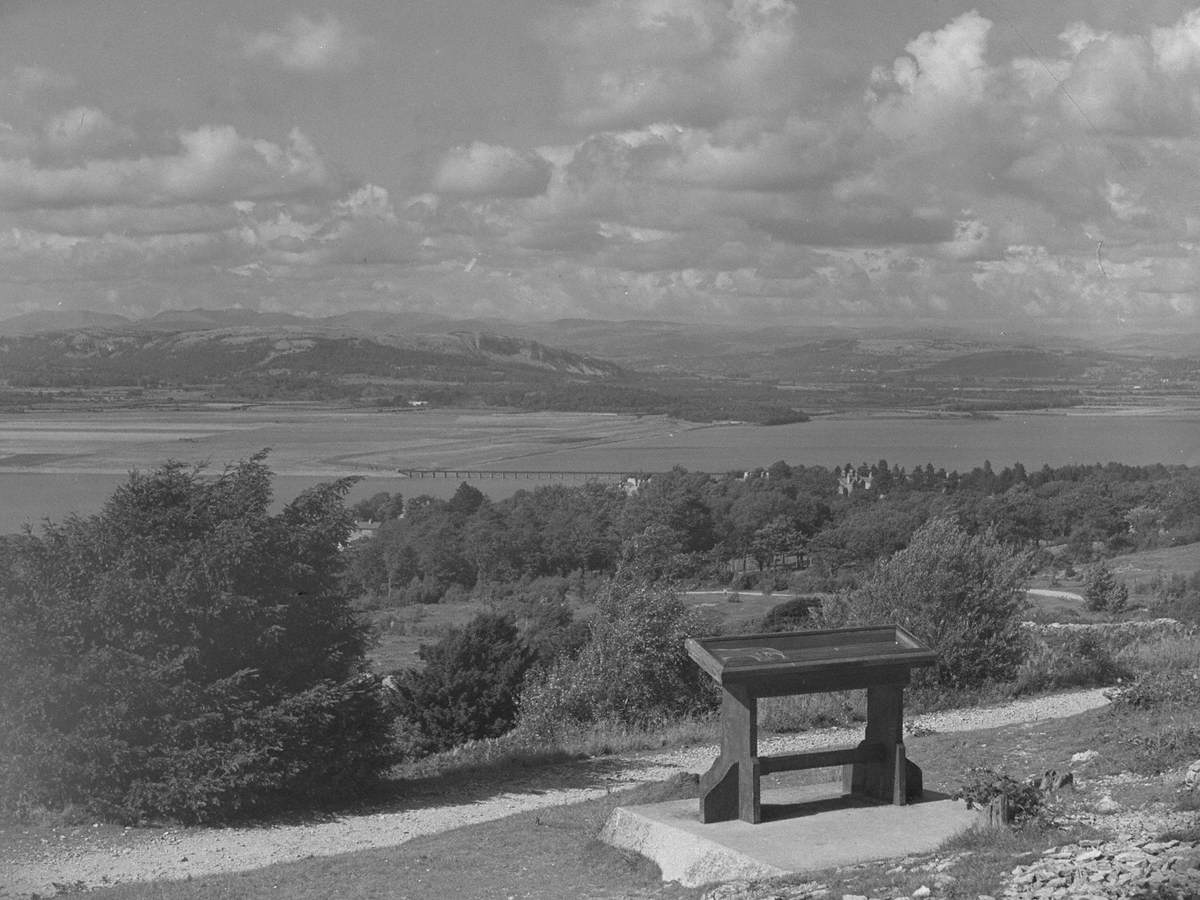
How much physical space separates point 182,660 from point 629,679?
7522 mm

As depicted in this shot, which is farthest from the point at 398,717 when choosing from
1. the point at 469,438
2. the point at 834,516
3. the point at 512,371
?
the point at 512,371

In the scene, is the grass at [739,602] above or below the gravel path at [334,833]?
below

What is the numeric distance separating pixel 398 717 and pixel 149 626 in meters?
7.50

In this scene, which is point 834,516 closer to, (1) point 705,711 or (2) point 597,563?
(2) point 597,563

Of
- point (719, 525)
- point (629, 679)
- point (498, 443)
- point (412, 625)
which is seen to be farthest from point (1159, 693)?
point (498, 443)

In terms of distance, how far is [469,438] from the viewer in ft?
280

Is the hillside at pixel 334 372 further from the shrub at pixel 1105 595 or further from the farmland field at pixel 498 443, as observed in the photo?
the shrub at pixel 1105 595

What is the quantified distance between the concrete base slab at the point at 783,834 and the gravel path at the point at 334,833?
2242 millimetres

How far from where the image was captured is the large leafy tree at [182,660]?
10617 mm

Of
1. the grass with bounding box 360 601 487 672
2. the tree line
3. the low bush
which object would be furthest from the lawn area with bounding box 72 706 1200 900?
the tree line

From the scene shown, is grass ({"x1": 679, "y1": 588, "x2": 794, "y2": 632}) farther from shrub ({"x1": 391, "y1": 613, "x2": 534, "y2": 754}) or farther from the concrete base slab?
Result: the concrete base slab

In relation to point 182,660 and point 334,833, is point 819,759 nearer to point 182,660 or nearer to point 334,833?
point 334,833

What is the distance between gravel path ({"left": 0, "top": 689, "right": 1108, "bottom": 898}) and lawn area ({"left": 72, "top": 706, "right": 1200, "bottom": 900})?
0.46 metres

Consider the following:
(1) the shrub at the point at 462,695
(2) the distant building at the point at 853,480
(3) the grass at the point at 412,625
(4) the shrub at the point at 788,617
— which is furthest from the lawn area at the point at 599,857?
(2) the distant building at the point at 853,480
